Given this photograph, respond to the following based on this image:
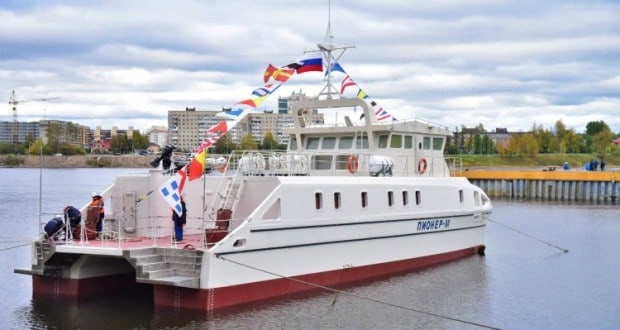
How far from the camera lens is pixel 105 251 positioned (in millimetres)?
17562

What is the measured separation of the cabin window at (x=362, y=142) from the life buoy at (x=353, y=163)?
5.04ft

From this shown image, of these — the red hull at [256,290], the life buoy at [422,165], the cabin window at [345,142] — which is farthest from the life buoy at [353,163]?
the life buoy at [422,165]

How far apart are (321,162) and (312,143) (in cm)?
116

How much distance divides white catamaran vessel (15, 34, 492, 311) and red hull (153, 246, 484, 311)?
0.10 feet

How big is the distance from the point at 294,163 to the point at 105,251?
6458 mm

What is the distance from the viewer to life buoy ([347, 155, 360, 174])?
76.3ft

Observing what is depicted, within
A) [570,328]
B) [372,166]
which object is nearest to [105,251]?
[372,166]

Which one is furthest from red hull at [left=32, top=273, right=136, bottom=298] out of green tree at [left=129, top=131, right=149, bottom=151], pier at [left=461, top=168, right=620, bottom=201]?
green tree at [left=129, top=131, right=149, bottom=151]

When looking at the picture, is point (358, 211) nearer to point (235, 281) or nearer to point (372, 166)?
point (372, 166)

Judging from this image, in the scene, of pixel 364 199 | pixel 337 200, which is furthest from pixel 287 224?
pixel 364 199

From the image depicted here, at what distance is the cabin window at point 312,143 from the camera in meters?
25.5

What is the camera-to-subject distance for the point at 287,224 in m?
19.1

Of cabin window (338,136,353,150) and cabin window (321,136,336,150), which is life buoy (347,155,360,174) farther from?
cabin window (321,136,336,150)

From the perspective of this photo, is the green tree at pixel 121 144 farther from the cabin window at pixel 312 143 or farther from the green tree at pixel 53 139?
the cabin window at pixel 312 143
